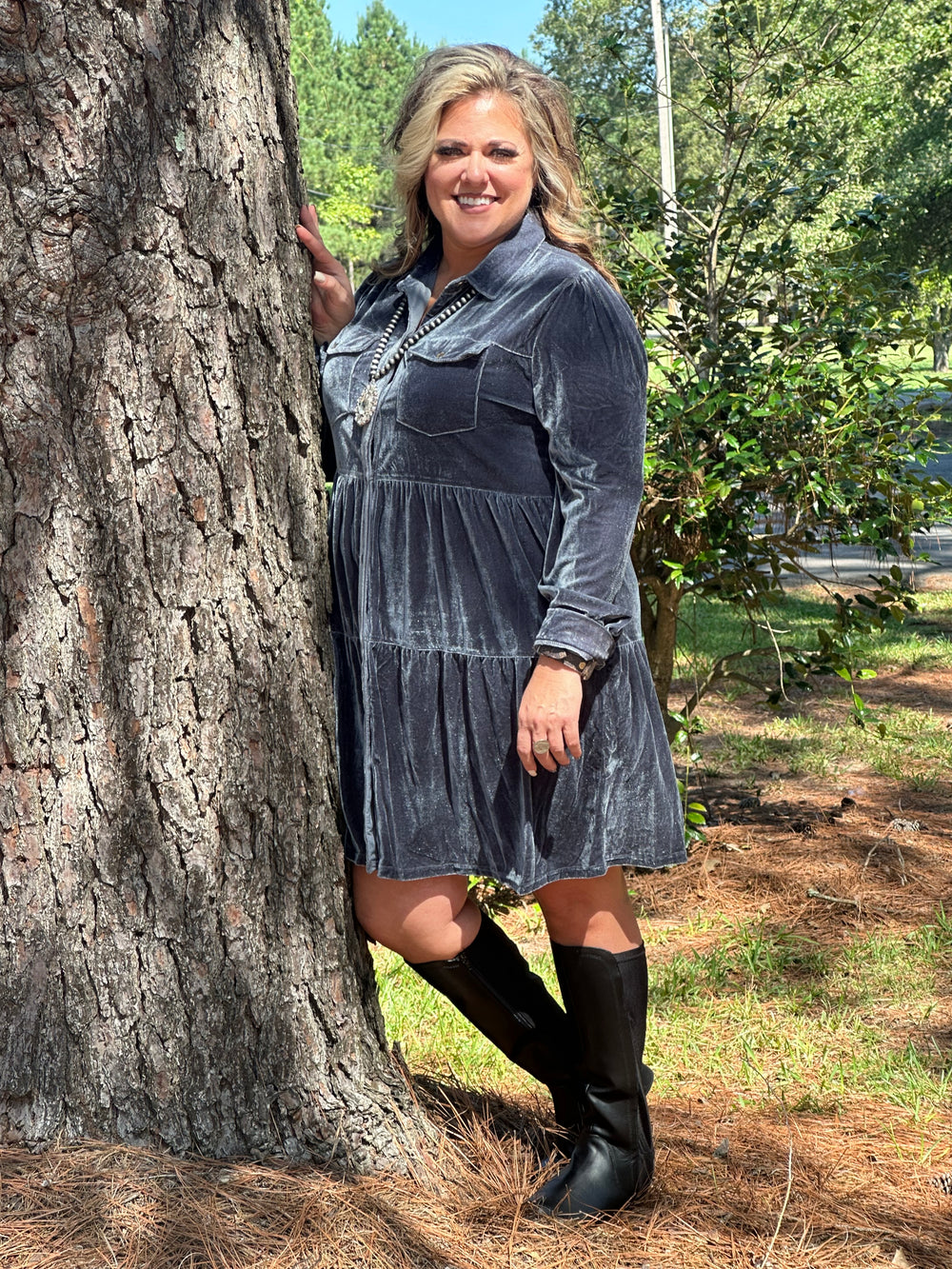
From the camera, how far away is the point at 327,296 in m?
2.45

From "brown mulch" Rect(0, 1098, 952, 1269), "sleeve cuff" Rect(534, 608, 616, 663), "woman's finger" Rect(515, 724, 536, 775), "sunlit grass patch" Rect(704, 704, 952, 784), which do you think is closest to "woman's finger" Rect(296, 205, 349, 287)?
"sleeve cuff" Rect(534, 608, 616, 663)

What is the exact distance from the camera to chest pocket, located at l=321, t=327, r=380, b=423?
2318mm

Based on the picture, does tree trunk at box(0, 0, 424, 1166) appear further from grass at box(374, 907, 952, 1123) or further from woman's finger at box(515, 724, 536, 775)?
grass at box(374, 907, 952, 1123)

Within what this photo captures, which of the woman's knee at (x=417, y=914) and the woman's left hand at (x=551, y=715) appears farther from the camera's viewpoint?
the woman's knee at (x=417, y=914)

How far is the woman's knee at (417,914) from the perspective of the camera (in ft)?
7.52

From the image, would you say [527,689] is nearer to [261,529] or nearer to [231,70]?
[261,529]

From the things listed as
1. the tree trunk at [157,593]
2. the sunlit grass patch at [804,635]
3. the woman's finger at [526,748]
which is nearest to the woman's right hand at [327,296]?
the tree trunk at [157,593]

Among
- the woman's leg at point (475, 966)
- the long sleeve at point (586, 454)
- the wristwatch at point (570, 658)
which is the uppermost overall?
the long sleeve at point (586, 454)

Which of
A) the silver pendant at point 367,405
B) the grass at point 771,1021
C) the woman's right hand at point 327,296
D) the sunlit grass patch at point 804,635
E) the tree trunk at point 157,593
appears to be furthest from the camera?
the sunlit grass patch at point 804,635

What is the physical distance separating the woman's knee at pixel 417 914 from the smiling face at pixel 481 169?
119cm

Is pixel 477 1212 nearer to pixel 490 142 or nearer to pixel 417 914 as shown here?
pixel 417 914

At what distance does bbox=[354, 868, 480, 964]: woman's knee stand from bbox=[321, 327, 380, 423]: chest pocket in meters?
0.87

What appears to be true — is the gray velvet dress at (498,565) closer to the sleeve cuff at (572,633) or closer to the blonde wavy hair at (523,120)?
the sleeve cuff at (572,633)

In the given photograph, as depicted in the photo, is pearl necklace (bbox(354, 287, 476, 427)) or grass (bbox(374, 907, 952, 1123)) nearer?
pearl necklace (bbox(354, 287, 476, 427))
